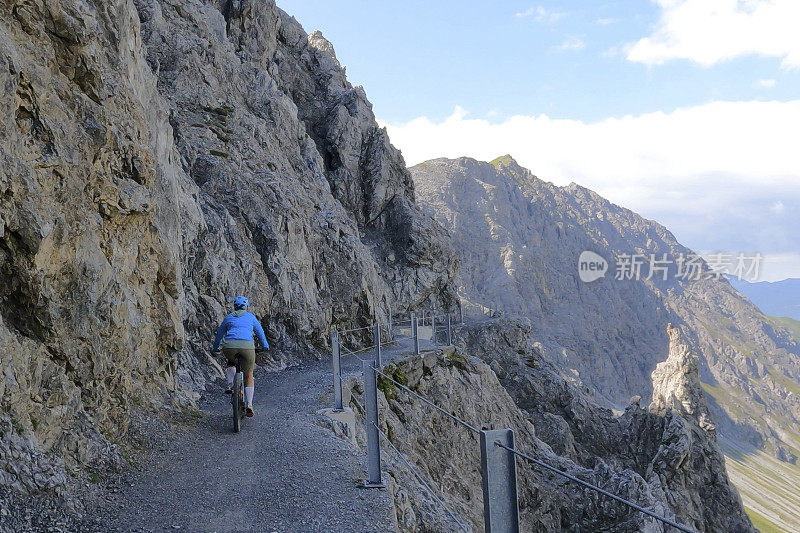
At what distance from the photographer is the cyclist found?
10500mm

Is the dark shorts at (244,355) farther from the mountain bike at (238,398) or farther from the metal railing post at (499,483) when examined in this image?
the metal railing post at (499,483)

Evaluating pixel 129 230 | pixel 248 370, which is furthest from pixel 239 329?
pixel 129 230

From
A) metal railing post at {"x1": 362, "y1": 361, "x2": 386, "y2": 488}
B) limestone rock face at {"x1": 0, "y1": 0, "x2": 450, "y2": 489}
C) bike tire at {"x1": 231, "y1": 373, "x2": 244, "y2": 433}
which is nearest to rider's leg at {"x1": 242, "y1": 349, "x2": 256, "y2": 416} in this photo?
bike tire at {"x1": 231, "y1": 373, "x2": 244, "y2": 433}

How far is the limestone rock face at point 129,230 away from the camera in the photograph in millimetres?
7238

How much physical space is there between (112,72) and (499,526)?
11504mm

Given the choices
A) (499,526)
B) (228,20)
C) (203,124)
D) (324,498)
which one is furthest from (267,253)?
(228,20)

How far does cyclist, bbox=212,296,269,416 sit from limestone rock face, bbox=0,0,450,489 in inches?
60.0

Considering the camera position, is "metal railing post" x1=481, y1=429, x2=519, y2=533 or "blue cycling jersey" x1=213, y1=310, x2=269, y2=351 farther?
"blue cycling jersey" x1=213, y1=310, x2=269, y2=351

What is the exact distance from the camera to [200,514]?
6.64 meters

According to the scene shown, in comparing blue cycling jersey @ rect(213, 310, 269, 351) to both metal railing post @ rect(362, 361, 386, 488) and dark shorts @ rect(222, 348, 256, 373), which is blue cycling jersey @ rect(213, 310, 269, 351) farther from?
metal railing post @ rect(362, 361, 386, 488)

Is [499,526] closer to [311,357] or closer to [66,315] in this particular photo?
[66,315]

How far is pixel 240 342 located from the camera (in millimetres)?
10492

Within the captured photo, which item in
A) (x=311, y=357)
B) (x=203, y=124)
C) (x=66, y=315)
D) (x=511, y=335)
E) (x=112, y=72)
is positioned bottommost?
(x=511, y=335)

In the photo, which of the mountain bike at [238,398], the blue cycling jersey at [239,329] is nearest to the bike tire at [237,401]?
the mountain bike at [238,398]
